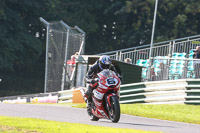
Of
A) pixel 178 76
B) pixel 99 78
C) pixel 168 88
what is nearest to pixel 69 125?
pixel 99 78

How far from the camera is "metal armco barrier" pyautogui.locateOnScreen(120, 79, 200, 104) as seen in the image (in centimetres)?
1908

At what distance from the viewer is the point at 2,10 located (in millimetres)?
38625

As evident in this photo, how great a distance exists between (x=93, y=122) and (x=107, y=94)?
2.50ft

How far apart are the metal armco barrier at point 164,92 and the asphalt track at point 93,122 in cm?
386

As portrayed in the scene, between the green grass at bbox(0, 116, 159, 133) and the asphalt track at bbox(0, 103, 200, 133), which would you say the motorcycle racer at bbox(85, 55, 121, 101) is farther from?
the green grass at bbox(0, 116, 159, 133)

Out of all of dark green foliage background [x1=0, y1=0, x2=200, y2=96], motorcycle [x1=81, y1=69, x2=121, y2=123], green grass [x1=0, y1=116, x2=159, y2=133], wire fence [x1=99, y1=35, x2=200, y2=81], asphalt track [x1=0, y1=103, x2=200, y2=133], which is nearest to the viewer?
green grass [x1=0, y1=116, x2=159, y2=133]

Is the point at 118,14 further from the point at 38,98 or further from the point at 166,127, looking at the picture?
the point at 166,127

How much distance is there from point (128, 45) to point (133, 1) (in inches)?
197

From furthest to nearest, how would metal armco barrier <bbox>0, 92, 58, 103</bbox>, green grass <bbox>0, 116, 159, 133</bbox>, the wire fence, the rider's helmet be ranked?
metal armco barrier <bbox>0, 92, 58, 103</bbox>
the wire fence
the rider's helmet
green grass <bbox>0, 116, 159, 133</bbox>

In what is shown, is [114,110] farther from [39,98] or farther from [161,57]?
[39,98]

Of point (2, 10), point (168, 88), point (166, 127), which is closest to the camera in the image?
point (166, 127)

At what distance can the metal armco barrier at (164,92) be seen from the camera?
19.1m

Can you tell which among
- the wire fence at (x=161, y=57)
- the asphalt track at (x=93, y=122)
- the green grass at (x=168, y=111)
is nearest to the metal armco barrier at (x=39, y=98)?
the wire fence at (x=161, y=57)

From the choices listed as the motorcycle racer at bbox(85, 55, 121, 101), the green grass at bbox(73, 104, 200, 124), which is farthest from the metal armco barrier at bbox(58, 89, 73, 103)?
the motorcycle racer at bbox(85, 55, 121, 101)
